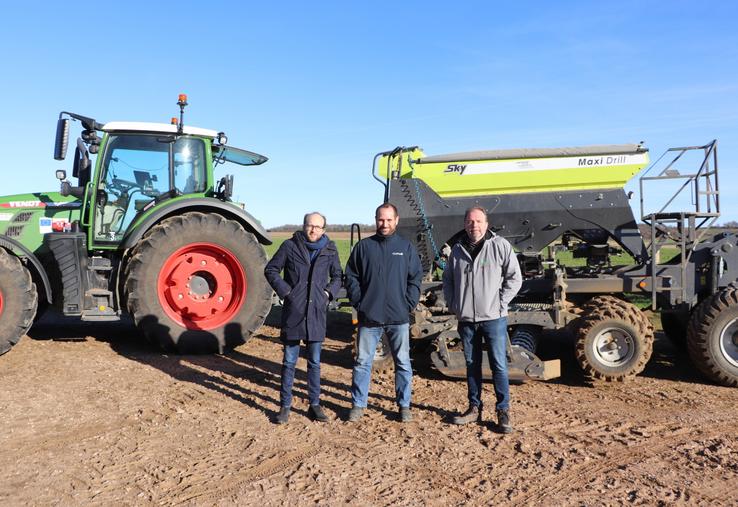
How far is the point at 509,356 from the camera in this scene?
18.7 ft

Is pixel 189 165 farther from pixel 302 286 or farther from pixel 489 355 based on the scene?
pixel 489 355

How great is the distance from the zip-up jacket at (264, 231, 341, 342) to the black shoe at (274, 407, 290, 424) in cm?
55

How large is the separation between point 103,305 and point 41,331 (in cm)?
219

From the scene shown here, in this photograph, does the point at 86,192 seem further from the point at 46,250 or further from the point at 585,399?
the point at 585,399

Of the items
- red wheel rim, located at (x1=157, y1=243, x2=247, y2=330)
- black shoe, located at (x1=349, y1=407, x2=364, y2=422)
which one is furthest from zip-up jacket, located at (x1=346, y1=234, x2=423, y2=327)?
red wheel rim, located at (x1=157, y1=243, x2=247, y2=330)

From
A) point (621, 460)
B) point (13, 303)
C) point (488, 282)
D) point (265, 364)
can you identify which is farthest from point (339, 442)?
point (13, 303)

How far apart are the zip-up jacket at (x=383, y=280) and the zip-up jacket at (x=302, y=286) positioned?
0.19m

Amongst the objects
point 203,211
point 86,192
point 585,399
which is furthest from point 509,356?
point 86,192

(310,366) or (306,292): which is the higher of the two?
(306,292)

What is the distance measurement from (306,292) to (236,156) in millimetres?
3779

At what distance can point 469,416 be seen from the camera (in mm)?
4762

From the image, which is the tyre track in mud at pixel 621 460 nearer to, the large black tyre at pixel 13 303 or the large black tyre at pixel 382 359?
the large black tyre at pixel 382 359

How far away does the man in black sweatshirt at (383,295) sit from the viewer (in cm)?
477

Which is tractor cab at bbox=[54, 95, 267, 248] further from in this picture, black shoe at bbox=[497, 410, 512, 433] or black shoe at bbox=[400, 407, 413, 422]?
black shoe at bbox=[497, 410, 512, 433]
